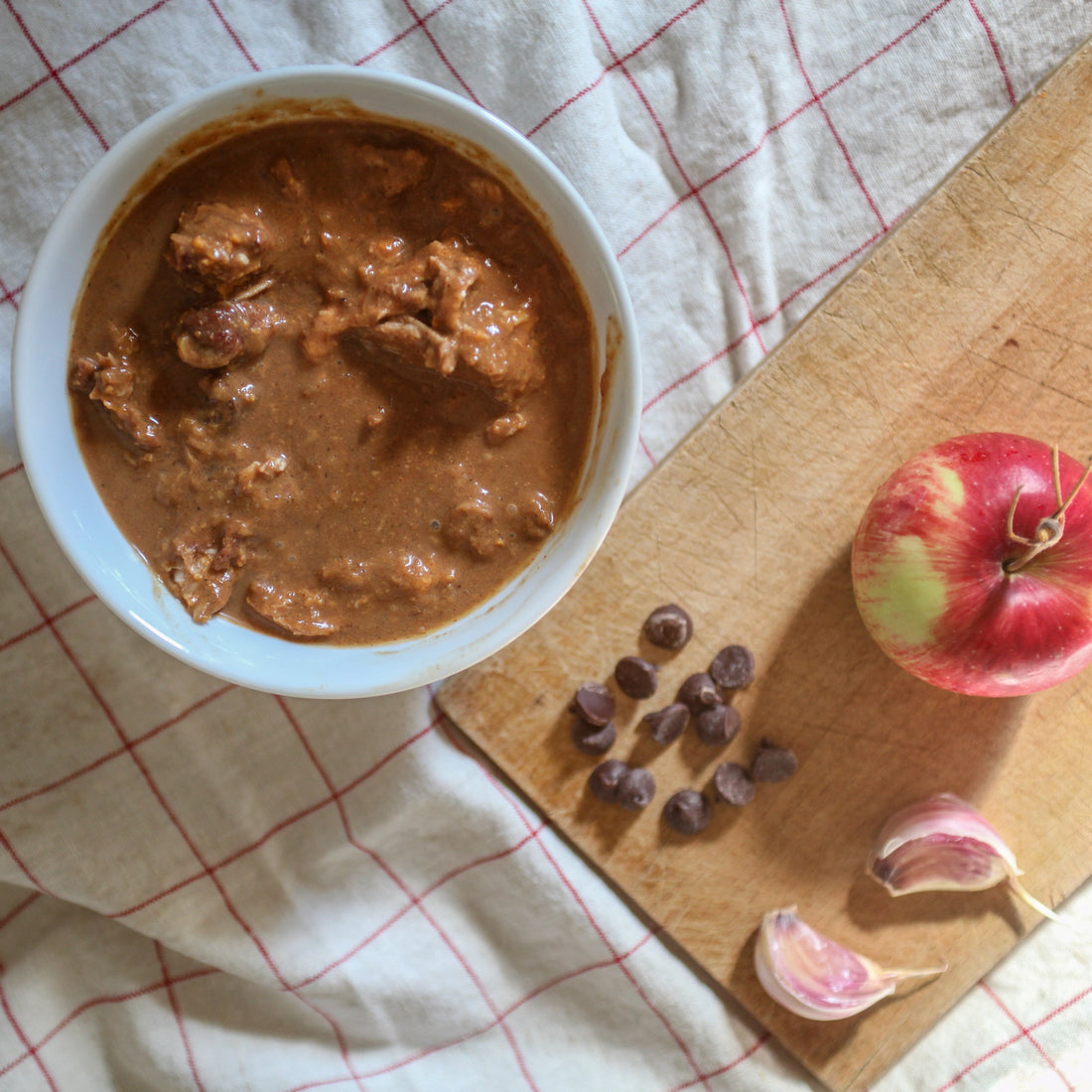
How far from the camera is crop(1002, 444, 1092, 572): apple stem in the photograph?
2.02m

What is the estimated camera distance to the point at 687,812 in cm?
244

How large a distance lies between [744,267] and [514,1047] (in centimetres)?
200

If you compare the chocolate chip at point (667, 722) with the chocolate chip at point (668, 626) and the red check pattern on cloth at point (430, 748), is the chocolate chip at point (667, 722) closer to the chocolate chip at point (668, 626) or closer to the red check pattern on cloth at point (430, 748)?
the chocolate chip at point (668, 626)

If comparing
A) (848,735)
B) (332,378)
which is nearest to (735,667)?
(848,735)

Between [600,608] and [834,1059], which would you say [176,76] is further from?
[834,1059]

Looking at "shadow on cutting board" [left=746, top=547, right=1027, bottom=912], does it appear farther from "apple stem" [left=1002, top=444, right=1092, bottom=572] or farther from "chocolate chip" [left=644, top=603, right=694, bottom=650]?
"apple stem" [left=1002, top=444, right=1092, bottom=572]

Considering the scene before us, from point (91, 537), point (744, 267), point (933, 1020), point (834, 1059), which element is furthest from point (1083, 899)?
point (91, 537)

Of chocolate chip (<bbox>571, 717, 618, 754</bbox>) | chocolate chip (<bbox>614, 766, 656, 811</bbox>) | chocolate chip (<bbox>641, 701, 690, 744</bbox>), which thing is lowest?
chocolate chip (<bbox>614, 766, 656, 811</bbox>)

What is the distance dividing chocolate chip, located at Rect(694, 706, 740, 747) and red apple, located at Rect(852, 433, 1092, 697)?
433 millimetres

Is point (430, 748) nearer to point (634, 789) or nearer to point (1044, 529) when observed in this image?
point (634, 789)

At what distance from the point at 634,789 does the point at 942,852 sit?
28.9 inches

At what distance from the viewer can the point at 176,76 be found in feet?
7.31

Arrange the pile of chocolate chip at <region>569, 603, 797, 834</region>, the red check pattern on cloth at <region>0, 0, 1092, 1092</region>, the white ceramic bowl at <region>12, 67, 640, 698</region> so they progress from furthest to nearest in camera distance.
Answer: the pile of chocolate chip at <region>569, 603, 797, 834</region>, the red check pattern on cloth at <region>0, 0, 1092, 1092</region>, the white ceramic bowl at <region>12, 67, 640, 698</region>

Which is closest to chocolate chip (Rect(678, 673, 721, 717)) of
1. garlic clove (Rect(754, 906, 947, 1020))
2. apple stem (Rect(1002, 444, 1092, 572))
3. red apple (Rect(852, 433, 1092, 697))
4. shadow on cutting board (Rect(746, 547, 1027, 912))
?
shadow on cutting board (Rect(746, 547, 1027, 912))
